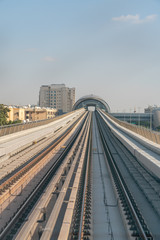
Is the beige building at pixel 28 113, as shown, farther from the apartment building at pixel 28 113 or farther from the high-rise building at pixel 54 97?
the high-rise building at pixel 54 97

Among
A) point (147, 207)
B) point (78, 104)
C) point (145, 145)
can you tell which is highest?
point (78, 104)

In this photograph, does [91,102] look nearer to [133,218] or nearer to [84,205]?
[84,205]

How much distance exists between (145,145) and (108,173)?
10.0ft

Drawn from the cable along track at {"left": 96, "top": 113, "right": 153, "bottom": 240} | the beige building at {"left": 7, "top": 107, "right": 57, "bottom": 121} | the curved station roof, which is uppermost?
the curved station roof

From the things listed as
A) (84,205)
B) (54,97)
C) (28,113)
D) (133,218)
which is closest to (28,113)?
(28,113)

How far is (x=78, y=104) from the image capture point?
12975 cm

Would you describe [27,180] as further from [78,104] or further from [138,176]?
[78,104]

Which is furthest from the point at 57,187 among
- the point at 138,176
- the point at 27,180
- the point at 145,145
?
the point at 145,145

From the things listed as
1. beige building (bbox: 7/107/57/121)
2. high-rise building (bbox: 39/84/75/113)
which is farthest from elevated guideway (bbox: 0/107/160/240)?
high-rise building (bbox: 39/84/75/113)

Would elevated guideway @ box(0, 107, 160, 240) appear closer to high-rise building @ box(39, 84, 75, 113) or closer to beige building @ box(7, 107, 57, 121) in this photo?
beige building @ box(7, 107, 57, 121)

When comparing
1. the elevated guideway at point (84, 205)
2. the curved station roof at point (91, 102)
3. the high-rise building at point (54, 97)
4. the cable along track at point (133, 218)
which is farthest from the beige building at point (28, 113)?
the cable along track at point (133, 218)

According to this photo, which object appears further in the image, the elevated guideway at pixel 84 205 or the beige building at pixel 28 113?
the beige building at pixel 28 113

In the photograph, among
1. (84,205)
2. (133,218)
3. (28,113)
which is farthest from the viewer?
(28,113)

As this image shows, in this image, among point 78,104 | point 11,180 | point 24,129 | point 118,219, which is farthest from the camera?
point 78,104
